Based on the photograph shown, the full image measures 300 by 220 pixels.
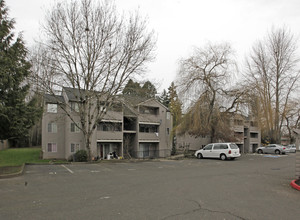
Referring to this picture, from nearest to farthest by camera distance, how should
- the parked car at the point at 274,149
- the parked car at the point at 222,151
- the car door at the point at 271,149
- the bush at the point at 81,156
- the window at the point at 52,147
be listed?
the parked car at the point at 222,151 < the bush at the point at 81,156 < the window at the point at 52,147 < the parked car at the point at 274,149 < the car door at the point at 271,149

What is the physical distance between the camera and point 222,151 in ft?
74.8

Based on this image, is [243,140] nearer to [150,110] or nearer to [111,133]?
[150,110]

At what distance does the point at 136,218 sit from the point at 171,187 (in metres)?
3.89

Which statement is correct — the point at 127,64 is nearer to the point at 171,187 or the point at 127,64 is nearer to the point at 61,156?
the point at 171,187

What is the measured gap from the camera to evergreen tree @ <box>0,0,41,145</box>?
44.9ft

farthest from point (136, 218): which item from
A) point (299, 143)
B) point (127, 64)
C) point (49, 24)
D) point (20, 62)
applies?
point (49, 24)

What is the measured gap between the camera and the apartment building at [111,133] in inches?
1121

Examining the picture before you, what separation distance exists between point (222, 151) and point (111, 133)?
13496 mm

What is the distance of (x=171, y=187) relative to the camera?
907 cm

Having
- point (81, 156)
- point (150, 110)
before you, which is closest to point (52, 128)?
point (81, 156)

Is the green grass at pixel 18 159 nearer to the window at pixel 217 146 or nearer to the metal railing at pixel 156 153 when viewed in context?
the metal railing at pixel 156 153

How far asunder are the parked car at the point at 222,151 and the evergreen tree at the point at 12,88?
16.6 m

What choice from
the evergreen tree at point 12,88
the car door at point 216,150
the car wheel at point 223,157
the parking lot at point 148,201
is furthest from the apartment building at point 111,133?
the parking lot at point 148,201

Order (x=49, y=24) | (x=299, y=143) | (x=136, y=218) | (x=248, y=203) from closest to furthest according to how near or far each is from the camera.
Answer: (x=136, y=218), (x=248, y=203), (x=299, y=143), (x=49, y=24)
